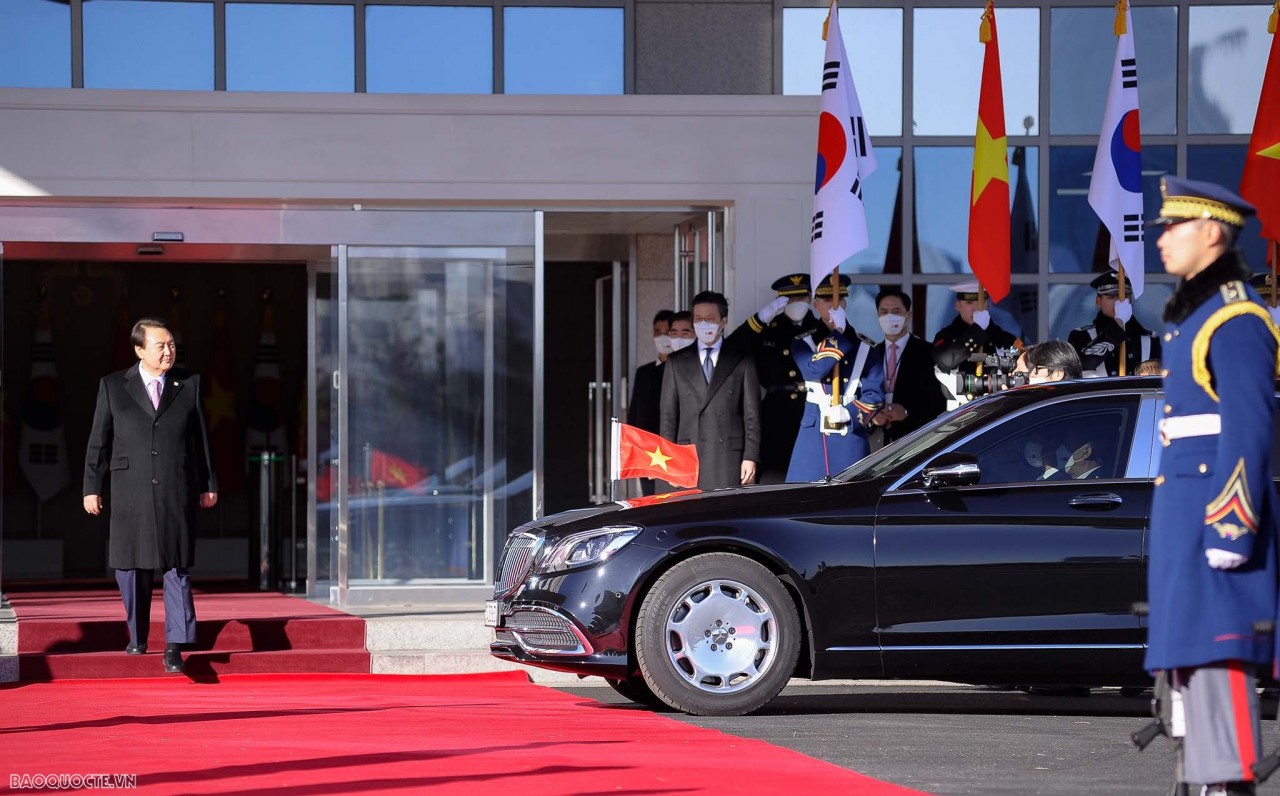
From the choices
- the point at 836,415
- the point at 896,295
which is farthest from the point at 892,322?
the point at 836,415

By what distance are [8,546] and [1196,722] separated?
575 inches

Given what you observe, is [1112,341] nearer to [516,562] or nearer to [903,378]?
[903,378]

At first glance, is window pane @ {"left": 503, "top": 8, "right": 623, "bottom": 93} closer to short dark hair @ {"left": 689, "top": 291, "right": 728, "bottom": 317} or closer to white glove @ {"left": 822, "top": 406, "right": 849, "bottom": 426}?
short dark hair @ {"left": 689, "top": 291, "right": 728, "bottom": 317}

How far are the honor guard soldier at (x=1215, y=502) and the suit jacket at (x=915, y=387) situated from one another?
631 centimetres

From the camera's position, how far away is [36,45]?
13.9m

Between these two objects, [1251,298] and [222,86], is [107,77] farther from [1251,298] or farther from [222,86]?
[1251,298]

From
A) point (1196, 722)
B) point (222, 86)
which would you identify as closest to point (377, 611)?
point (222, 86)

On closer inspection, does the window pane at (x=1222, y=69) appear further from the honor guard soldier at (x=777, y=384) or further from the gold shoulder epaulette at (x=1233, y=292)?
the gold shoulder epaulette at (x=1233, y=292)

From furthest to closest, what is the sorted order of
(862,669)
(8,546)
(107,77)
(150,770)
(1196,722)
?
1. (8,546)
2. (107,77)
3. (862,669)
4. (150,770)
5. (1196,722)

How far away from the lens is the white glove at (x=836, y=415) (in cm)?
1138

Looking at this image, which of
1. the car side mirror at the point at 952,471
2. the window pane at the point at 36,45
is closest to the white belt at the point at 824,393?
the car side mirror at the point at 952,471

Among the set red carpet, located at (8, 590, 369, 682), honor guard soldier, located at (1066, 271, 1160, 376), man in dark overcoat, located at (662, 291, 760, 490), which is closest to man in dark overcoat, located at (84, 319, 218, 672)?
red carpet, located at (8, 590, 369, 682)

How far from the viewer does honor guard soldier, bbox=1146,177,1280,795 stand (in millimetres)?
4902

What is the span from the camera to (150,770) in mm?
6328
